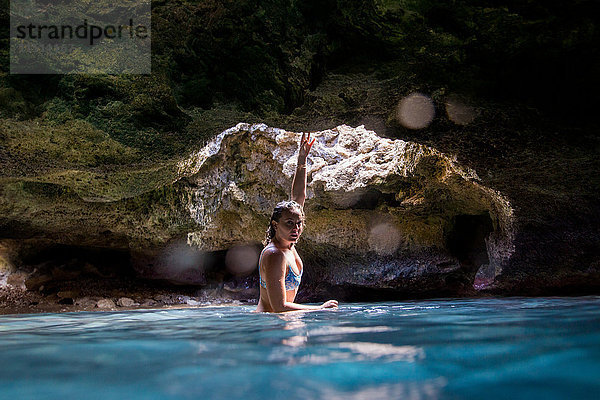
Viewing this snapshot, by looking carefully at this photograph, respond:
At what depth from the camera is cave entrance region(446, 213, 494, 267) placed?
670 cm

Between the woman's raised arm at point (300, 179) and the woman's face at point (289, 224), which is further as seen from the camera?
the woman's raised arm at point (300, 179)

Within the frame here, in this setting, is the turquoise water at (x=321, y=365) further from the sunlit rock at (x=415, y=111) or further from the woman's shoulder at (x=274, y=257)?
the sunlit rock at (x=415, y=111)

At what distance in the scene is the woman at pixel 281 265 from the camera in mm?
3191

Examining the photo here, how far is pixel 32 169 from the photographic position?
408 cm

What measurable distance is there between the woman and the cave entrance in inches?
155

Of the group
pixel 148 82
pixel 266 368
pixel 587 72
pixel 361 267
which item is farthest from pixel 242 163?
pixel 266 368

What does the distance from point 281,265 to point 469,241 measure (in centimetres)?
471

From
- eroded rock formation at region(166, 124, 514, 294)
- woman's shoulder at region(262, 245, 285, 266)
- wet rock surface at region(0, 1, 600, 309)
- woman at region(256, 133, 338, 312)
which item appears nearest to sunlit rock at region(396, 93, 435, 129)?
wet rock surface at region(0, 1, 600, 309)

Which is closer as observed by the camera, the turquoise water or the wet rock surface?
the turquoise water

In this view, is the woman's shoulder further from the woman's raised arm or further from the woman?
the woman's raised arm

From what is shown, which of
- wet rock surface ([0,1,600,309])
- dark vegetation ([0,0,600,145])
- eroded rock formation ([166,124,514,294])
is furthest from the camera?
eroded rock formation ([166,124,514,294])

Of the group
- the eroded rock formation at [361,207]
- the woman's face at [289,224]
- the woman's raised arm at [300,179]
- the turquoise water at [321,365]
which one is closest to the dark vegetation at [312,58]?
the woman's face at [289,224]

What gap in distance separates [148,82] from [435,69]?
2071 millimetres

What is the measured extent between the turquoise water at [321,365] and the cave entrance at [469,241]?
16.6 feet
